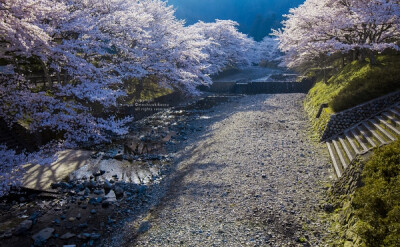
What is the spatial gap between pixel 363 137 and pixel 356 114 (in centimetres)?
229

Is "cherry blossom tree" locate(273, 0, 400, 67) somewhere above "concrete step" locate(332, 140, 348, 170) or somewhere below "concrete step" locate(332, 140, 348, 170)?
above

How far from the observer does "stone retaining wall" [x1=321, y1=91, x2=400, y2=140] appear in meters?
10.9

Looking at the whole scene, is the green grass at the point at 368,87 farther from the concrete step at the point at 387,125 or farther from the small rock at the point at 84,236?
the small rock at the point at 84,236

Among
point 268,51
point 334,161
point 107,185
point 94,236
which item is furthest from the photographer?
point 268,51

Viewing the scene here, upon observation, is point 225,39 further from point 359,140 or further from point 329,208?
point 329,208

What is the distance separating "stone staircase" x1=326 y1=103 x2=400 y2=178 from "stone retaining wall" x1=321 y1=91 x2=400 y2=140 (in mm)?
489

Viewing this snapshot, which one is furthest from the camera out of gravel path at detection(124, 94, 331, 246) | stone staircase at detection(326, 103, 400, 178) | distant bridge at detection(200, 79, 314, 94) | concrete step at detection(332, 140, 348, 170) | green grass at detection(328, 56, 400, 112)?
distant bridge at detection(200, 79, 314, 94)

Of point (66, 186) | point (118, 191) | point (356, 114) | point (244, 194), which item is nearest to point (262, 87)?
point (356, 114)

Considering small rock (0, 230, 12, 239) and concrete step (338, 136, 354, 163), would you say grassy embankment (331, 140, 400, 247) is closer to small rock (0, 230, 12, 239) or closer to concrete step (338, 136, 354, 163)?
concrete step (338, 136, 354, 163)

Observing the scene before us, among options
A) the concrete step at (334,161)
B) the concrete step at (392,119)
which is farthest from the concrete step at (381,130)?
the concrete step at (334,161)

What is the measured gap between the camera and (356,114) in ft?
37.4

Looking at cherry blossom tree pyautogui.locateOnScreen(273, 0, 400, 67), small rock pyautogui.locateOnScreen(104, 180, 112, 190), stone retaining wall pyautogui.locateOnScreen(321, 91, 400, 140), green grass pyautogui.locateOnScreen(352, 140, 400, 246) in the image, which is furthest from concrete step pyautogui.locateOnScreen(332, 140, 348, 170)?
small rock pyautogui.locateOnScreen(104, 180, 112, 190)

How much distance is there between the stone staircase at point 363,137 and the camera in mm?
8578

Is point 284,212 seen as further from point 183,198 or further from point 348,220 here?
point 183,198
